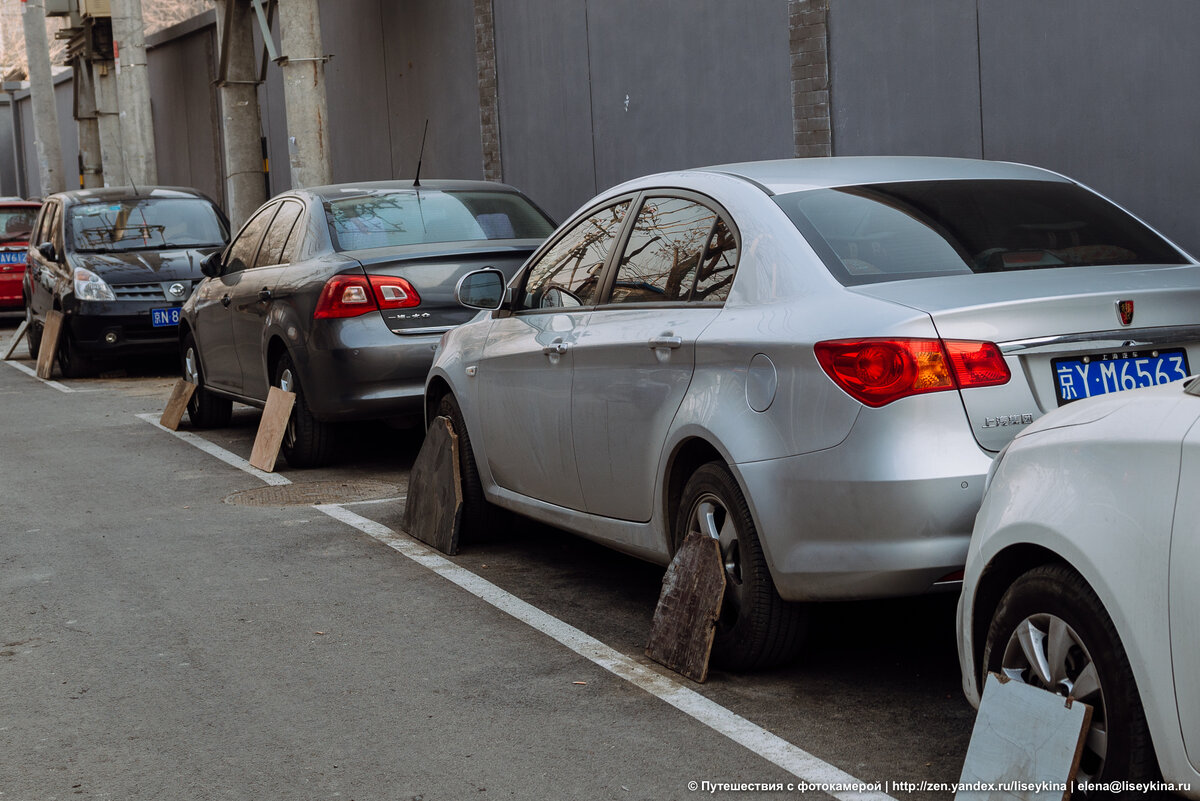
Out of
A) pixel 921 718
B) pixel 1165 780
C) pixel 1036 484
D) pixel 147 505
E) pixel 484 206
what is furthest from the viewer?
pixel 484 206

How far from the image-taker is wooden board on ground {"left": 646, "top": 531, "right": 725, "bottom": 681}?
476cm

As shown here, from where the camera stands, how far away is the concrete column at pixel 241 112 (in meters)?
18.5

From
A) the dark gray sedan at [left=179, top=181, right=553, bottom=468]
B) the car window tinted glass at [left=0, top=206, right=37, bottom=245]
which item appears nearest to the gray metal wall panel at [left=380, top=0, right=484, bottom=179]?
the car window tinted glass at [left=0, top=206, right=37, bottom=245]

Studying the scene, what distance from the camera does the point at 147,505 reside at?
8.34m

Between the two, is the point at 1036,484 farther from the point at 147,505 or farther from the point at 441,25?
the point at 441,25

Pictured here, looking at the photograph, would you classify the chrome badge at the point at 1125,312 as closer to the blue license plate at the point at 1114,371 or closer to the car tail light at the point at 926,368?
the blue license plate at the point at 1114,371

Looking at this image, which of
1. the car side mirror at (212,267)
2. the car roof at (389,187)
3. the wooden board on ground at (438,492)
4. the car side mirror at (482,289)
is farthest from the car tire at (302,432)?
the car side mirror at (482,289)

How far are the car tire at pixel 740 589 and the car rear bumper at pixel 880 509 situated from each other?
0.24 m

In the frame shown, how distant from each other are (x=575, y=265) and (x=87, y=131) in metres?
28.1

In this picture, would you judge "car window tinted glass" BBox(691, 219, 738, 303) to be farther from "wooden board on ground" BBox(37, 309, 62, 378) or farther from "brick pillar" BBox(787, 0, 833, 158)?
"wooden board on ground" BBox(37, 309, 62, 378)

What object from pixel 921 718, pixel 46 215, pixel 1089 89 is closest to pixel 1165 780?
pixel 921 718

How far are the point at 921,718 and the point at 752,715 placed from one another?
0.51 m

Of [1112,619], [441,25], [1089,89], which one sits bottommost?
[1112,619]

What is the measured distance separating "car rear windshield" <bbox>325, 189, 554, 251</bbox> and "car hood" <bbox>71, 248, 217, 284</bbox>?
602 centimetres
